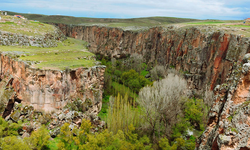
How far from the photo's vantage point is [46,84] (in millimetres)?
29922

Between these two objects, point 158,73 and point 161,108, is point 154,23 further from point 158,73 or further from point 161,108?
point 161,108

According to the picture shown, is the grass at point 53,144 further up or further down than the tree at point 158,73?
further down

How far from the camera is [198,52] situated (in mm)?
45281

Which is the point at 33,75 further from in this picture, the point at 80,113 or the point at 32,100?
the point at 80,113

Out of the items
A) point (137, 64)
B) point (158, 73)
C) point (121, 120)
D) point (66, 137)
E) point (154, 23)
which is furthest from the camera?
point (154, 23)

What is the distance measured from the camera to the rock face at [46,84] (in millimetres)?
29938

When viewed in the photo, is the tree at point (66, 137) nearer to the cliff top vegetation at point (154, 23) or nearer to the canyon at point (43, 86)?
the canyon at point (43, 86)

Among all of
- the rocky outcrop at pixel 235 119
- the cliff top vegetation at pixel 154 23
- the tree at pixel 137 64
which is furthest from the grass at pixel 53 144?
the cliff top vegetation at pixel 154 23

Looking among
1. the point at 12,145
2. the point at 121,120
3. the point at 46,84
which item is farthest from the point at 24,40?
the point at 121,120

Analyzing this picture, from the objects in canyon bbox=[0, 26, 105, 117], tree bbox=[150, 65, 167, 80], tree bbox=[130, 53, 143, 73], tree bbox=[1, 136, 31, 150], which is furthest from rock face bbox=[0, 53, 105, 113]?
tree bbox=[130, 53, 143, 73]

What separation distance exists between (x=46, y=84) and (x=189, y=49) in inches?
1447

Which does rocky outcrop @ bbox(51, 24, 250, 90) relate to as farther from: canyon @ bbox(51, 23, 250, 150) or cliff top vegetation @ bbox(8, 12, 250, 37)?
cliff top vegetation @ bbox(8, 12, 250, 37)

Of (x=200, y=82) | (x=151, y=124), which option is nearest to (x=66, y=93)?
(x=151, y=124)

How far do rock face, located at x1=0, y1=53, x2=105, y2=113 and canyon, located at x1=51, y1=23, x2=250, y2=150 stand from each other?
24566mm
